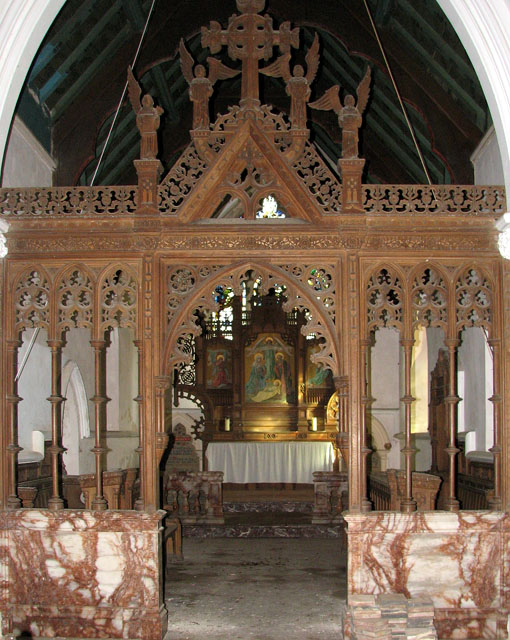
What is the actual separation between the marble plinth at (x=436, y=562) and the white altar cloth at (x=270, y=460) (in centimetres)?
727

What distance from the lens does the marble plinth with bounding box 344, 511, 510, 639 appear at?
16.0 feet

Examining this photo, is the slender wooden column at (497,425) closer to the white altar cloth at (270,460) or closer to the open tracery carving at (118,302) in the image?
the open tracery carving at (118,302)

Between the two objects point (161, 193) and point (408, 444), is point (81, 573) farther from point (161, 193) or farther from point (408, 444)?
point (161, 193)

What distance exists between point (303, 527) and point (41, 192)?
5.51 metres

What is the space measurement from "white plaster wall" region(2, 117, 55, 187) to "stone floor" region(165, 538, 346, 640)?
3765 mm

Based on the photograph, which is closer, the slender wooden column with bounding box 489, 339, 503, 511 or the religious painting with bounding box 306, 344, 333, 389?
the slender wooden column with bounding box 489, 339, 503, 511

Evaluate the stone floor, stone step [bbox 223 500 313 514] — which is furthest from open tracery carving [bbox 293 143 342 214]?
stone step [bbox 223 500 313 514]

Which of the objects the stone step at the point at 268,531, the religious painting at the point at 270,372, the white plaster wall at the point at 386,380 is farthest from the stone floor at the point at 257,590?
the religious painting at the point at 270,372

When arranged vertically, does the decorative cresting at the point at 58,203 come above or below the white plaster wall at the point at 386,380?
above

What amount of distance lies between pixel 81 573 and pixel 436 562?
2343 mm

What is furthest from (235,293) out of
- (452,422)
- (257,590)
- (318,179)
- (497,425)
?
(257,590)

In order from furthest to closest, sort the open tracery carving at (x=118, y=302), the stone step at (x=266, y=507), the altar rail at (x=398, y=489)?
the stone step at (x=266, y=507), the altar rail at (x=398, y=489), the open tracery carving at (x=118, y=302)

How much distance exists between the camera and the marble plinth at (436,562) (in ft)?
16.0

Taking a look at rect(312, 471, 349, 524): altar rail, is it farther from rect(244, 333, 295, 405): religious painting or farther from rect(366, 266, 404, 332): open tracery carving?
rect(366, 266, 404, 332): open tracery carving
